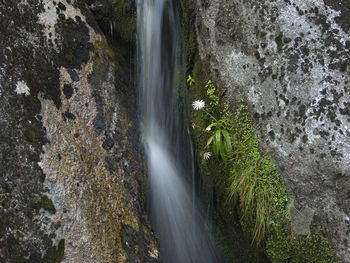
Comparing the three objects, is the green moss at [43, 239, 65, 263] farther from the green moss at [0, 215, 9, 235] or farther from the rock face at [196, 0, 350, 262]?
the rock face at [196, 0, 350, 262]

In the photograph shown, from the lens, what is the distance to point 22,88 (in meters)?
2.15

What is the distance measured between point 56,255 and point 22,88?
3.41 ft

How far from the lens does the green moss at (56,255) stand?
1951 millimetres

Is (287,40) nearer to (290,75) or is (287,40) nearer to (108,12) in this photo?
(290,75)

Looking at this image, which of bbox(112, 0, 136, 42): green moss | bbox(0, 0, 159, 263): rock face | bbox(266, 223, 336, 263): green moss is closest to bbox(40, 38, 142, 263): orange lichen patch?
bbox(0, 0, 159, 263): rock face

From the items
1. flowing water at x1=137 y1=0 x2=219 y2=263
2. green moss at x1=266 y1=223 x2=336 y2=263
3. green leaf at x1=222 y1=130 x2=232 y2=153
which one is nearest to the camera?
green moss at x1=266 y1=223 x2=336 y2=263

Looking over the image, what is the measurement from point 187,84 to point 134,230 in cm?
155

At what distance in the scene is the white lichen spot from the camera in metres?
2.12

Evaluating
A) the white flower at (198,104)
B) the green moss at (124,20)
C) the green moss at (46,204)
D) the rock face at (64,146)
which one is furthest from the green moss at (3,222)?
the green moss at (124,20)

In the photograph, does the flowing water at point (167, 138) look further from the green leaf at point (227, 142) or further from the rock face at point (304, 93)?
the rock face at point (304, 93)

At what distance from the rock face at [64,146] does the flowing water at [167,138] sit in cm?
43

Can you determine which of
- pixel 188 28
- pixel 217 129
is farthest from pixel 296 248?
pixel 188 28

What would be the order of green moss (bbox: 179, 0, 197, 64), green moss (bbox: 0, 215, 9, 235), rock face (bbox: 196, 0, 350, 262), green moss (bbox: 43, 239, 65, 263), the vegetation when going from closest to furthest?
green moss (bbox: 0, 215, 9, 235) → green moss (bbox: 43, 239, 65, 263) → rock face (bbox: 196, 0, 350, 262) → the vegetation → green moss (bbox: 179, 0, 197, 64)

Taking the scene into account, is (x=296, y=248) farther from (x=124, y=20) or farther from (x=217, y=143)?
(x=124, y=20)
